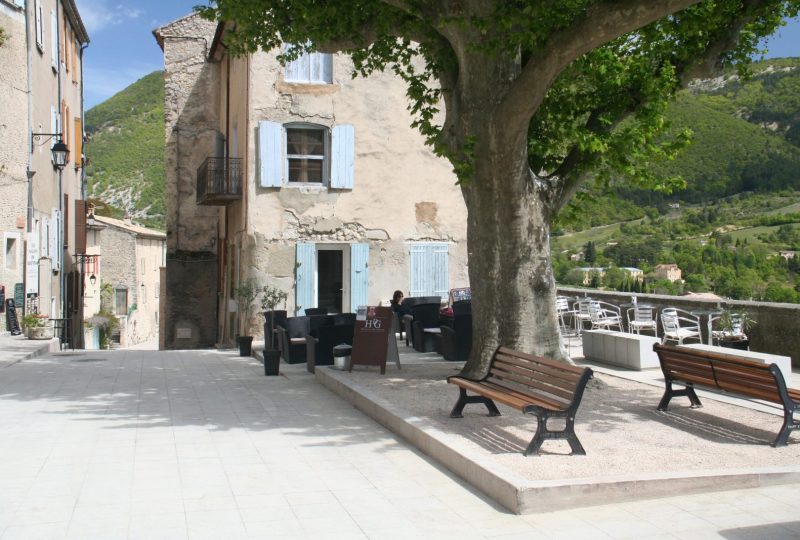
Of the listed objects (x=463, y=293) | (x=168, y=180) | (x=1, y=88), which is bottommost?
(x=463, y=293)

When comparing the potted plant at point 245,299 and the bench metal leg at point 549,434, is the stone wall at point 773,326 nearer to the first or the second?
the bench metal leg at point 549,434

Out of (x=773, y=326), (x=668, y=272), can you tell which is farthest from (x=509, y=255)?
(x=668, y=272)

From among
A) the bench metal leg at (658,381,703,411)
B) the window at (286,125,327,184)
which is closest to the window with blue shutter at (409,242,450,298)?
the window at (286,125,327,184)

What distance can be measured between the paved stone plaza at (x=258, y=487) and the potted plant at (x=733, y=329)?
618cm

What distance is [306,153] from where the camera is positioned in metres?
18.9

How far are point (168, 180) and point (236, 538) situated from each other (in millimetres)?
20860

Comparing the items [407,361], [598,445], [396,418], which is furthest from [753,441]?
[407,361]

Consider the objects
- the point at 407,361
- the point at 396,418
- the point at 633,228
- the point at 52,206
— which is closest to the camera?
the point at 396,418

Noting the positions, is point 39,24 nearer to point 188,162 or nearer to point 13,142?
point 13,142

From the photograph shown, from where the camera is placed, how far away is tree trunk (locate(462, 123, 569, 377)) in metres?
9.24

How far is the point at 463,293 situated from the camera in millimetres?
18375

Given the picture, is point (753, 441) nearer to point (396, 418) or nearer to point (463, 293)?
point (396, 418)

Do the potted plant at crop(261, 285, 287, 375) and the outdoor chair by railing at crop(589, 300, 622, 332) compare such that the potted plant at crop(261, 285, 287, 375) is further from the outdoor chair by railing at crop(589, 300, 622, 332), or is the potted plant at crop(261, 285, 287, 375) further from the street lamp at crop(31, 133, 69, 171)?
the street lamp at crop(31, 133, 69, 171)

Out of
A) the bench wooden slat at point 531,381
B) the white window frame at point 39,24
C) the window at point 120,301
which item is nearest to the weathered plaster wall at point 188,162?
the white window frame at point 39,24
